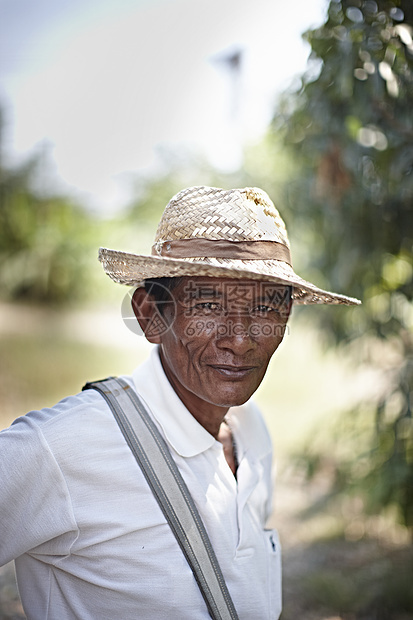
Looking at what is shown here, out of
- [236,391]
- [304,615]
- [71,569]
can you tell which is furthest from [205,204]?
[304,615]

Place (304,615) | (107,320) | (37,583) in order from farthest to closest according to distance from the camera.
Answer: (107,320) → (304,615) → (37,583)

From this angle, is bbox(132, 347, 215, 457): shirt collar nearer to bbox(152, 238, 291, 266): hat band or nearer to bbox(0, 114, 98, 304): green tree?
bbox(152, 238, 291, 266): hat band

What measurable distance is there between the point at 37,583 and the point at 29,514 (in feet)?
0.84

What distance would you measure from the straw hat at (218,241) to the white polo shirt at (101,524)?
38cm

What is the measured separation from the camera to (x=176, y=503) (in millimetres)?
1281

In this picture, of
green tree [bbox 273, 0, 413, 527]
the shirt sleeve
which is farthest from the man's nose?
green tree [bbox 273, 0, 413, 527]

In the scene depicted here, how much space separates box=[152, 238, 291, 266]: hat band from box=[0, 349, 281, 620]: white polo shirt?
1.34 feet

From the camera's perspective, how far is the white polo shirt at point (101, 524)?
119 cm

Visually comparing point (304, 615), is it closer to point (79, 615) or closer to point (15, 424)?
point (79, 615)

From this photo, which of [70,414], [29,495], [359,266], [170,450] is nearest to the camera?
[29,495]

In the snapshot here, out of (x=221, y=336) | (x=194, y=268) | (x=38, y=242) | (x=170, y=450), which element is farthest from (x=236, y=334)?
(x=38, y=242)

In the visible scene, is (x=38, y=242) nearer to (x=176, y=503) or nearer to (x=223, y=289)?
(x=223, y=289)

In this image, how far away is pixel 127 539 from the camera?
1.25m

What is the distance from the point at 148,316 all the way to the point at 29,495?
21.9 inches
